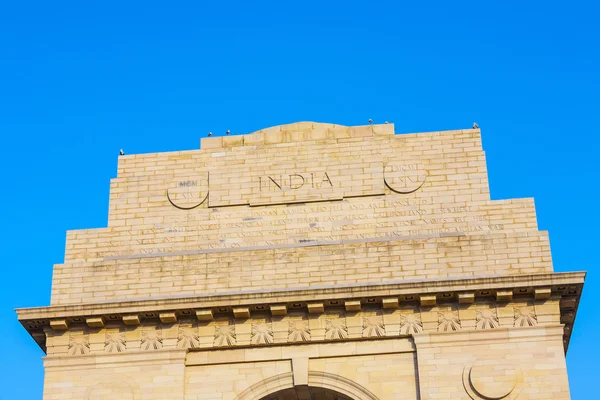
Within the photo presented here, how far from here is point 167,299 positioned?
123 ft

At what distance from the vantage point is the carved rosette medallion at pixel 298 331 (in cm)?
3744

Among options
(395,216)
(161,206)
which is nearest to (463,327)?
(395,216)

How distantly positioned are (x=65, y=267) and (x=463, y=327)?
12.0m

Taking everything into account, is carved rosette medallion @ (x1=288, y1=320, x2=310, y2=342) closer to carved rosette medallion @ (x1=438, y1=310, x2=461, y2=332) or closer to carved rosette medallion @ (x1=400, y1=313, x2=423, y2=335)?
carved rosette medallion @ (x1=400, y1=313, x2=423, y2=335)

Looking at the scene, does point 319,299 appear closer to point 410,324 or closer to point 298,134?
point 410,324

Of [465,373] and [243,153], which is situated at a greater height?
[243,153]

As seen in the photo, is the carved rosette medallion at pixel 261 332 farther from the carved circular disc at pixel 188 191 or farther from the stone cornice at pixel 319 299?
the carved circular disc at pixel 188 191

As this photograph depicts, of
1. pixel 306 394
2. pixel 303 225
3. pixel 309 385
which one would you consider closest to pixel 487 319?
pixel 309 385

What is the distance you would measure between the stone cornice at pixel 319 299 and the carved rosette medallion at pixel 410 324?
1.33 feet

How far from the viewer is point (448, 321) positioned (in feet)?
122

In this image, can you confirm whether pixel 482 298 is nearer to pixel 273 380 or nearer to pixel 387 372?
pixel 387 372

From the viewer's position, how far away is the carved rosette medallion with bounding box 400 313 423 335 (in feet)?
122

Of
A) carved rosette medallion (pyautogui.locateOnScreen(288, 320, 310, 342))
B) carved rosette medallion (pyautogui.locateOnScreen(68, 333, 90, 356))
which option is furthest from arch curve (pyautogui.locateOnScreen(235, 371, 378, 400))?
carved rosette medallion (pyautogui.locateOnScreen(68, 333, 90, 356))

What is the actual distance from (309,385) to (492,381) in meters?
5.11
